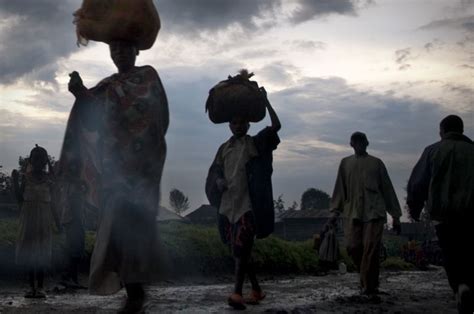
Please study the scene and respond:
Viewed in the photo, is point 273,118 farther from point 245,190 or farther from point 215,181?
point 215,181

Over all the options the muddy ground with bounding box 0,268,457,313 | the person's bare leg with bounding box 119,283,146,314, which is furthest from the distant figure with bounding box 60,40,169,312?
the muddy ground with bounding box 0,268,457,313

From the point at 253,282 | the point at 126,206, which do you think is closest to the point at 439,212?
the point at 253,282

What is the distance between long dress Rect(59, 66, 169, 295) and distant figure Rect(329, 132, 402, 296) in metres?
5.24

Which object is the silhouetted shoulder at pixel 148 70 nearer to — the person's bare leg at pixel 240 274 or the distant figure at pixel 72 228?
the person's bare leg at pixel 240 274

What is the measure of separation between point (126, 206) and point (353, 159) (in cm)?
596

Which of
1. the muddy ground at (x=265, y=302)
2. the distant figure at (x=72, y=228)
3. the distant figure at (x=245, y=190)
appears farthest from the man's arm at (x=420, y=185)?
the distant figure at (x=72, y=228)

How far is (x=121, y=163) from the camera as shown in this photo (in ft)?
17.7

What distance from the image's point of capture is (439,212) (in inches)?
275

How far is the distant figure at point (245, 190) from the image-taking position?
8.30 metres

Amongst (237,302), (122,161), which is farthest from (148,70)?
(237,302)

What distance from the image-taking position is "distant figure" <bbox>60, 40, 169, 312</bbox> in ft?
17.1

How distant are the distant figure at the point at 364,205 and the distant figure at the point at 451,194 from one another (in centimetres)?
283

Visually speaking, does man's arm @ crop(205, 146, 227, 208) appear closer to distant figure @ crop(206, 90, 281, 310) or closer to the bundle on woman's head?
distant figure @ crop(206, 90, 281, 310)

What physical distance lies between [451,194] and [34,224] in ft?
21.1
